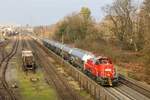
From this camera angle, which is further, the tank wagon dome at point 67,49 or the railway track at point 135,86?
the tank wagon dome at point 67,49

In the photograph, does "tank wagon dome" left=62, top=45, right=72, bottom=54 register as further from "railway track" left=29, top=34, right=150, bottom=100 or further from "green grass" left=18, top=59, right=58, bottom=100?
"railway track" left=29, top=34, right=150, bottom=100

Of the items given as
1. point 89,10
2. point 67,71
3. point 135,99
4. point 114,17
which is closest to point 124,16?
point 114,17

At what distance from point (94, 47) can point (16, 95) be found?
46.3 m

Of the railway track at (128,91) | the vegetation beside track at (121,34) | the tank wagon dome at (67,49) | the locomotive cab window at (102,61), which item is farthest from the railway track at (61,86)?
the vegetation beside track at (121,34)

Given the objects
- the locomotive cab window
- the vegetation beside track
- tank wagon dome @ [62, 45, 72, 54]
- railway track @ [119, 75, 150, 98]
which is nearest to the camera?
railway track @ [119, 75, 150, 98]

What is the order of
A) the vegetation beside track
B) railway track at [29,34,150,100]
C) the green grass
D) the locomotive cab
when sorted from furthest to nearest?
the vegetation beside track
the locomotive cab
the green grass
railway track at [29,34,150,100]

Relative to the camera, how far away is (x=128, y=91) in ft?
115

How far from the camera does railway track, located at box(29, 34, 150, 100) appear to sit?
104 feet

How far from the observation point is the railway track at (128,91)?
31781 millimetres

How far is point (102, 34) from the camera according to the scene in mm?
99188

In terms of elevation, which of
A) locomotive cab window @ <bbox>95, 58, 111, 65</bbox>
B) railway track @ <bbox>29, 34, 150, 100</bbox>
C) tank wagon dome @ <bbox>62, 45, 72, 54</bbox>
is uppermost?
locomotive cab window @ <bbox>95, 58, 111, 65</bbox>

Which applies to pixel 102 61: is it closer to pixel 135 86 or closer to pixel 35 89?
pixel 135 86

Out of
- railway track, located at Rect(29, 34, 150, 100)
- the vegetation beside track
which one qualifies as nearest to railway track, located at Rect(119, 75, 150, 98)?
railway track, located at Rect(29, 34, 150, 100)

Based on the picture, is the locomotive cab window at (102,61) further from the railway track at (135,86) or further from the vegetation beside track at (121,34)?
the vegetation beside track at (121,34)
